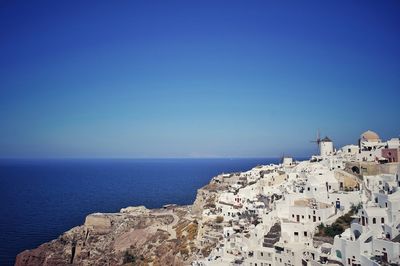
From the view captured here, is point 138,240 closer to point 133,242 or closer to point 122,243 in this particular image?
point 133,242

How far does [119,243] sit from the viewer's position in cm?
5603

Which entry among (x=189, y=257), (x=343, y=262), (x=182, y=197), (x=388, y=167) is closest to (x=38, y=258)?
(x=189, y=257)

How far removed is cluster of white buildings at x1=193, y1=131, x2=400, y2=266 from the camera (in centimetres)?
2869

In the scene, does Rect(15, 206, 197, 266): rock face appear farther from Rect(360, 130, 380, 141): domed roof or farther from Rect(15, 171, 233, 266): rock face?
Rect(360, 130, 380, 141): domed roof

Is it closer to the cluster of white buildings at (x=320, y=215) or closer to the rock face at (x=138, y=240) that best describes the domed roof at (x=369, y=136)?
the cluster of white buildings at (x=320, y=215)

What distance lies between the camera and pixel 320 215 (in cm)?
3619

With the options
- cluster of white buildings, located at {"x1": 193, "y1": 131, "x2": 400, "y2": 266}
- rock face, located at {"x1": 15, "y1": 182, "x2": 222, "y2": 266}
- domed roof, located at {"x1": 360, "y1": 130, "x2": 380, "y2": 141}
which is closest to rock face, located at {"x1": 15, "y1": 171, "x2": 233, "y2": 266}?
rock face, located at {"x1": 15, "y1": 182, "x2": 222, "y2": 266}

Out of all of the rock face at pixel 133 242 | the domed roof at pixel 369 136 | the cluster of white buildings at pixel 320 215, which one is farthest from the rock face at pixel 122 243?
the domed roof at pixel 369 136

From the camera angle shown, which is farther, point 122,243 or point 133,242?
point 122,243

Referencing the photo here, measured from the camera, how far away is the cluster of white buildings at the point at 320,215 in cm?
2869

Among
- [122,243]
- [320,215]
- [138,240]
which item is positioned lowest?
[122,243]

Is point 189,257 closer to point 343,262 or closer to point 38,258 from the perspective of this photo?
point 343,262

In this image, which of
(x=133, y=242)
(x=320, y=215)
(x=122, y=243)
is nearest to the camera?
(x=320, y=215)

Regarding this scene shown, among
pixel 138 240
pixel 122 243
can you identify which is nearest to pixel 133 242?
pixel 138 240
